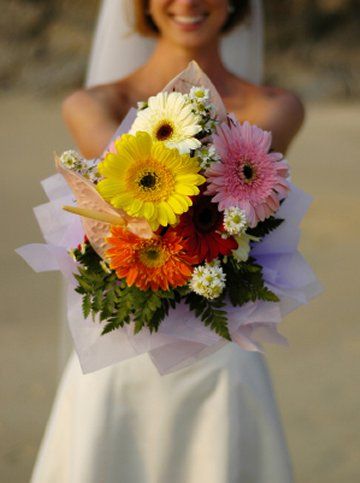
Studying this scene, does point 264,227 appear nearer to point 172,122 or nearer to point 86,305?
point 172,122

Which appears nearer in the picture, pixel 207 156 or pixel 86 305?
pixel 207 156

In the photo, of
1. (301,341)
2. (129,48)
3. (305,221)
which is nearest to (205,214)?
(129,48)

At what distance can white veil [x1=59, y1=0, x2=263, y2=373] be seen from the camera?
3855mm

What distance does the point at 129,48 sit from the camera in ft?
12.7

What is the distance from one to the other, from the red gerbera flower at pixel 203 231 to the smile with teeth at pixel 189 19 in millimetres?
1061

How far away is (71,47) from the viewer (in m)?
19.2

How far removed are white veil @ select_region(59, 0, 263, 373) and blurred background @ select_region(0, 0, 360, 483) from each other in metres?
1.39

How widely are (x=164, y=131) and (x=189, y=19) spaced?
102cm

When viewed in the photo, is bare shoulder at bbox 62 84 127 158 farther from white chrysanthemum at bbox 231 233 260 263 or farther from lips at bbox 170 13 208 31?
white chrysanthemum at bbox 231 233 260 263

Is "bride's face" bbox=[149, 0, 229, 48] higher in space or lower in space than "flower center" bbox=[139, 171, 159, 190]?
higher

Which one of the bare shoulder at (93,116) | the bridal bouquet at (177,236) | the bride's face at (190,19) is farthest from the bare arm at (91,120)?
the bridal bouquet at (177,236)

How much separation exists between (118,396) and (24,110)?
13198mm

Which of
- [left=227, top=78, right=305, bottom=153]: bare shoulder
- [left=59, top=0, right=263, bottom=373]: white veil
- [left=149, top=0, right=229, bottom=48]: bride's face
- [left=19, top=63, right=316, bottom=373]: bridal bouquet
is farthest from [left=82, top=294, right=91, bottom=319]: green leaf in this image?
[left=59, top=0, right=263, bottom=373]: white veil

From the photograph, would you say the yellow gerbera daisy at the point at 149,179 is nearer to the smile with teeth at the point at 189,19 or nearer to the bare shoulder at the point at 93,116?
the bare shoulder at the point at 93,116
